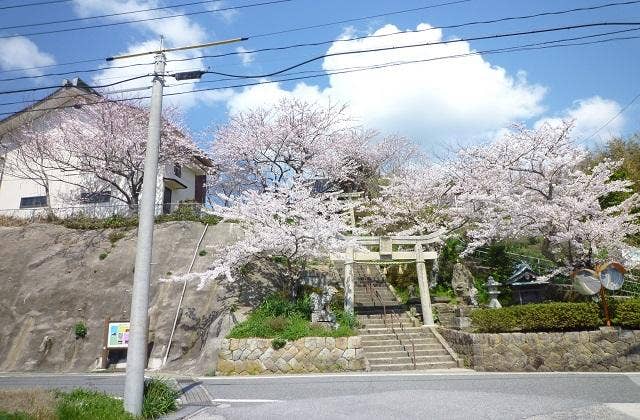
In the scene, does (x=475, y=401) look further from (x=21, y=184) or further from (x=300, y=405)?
(x=21, y=184)

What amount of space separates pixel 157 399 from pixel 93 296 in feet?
42.7

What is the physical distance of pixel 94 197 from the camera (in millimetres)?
24672

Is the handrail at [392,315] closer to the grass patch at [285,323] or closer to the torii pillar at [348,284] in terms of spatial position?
the torii pillar at [348,284]

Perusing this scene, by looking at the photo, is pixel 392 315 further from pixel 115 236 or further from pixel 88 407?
pixel 115 236

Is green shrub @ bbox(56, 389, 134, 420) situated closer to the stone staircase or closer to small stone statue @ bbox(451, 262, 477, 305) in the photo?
the stone staircase

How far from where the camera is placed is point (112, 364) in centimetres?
1551

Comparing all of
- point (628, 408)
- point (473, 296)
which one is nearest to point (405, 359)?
point (473, 296)

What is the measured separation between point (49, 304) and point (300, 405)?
15.4 metres

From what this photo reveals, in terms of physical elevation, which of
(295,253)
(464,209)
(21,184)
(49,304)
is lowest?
(49,304)

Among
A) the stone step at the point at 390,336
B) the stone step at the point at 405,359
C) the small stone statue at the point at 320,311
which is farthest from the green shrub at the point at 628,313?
the small stone statue at the point at 320,311

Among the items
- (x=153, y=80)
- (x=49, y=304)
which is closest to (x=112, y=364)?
(x=49, y=304)

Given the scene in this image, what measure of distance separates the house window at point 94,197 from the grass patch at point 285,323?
15215 millimetres

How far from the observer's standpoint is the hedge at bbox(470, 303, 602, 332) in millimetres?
11969

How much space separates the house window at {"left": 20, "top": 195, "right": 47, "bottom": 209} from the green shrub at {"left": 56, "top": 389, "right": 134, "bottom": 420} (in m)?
22.9
